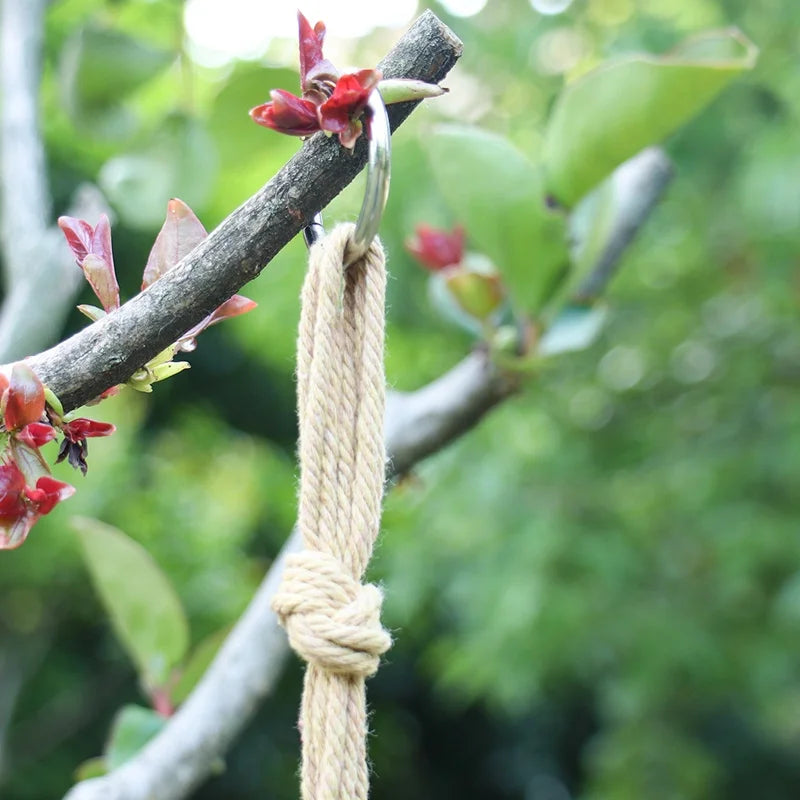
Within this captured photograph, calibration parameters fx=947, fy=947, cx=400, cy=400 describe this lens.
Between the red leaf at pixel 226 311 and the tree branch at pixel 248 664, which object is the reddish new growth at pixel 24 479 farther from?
the tree branch at pixel 248 664

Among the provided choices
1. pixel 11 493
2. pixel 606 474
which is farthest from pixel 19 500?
pixel 606 474

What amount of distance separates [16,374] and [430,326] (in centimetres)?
234

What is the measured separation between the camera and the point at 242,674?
0.68 metres

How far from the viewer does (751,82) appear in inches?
77.4

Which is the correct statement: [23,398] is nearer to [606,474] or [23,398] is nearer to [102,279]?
[102,279]

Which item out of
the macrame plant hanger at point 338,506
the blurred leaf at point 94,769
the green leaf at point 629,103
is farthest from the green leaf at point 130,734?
the green leaf at point 629,103

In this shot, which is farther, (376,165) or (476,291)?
(476,291)

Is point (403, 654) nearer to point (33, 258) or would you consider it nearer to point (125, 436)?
point (125, 436)

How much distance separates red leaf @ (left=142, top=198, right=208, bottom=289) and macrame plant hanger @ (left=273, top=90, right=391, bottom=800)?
0.05 m

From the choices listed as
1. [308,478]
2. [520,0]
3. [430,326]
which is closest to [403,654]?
[430,326]

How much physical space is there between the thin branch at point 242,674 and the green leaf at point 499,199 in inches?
3.7

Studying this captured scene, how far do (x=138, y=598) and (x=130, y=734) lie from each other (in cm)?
11

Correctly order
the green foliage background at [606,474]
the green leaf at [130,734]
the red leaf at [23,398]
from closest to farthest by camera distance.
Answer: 1. the red leaf at [23,398]
2. the green leaf at [130,734]
3. the green foliage background at [606,474]

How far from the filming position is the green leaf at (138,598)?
Answer: 0.67m
